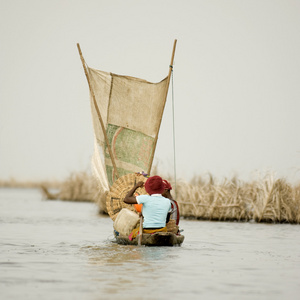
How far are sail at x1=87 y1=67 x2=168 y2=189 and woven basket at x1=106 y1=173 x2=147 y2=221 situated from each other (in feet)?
5.35

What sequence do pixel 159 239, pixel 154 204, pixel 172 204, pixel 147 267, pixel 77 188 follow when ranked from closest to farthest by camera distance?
pixel 147 267 → pixel 154 204 → pixel 159 239 → pixel 172 204 → pixel 77 188

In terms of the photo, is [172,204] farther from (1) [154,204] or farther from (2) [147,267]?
(2) [147,267]

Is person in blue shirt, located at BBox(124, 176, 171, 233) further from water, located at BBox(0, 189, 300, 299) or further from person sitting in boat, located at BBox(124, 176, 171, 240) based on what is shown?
water, located at BBox(0, 189, 300, 299)

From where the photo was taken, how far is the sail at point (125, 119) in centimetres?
1716

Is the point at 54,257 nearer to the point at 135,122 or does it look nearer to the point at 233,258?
the point at 233,258

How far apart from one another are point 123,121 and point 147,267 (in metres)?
7.64

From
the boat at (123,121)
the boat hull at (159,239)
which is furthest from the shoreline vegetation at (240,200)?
the boat hull at (159,239)

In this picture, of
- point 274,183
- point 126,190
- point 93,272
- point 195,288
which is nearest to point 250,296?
point 195,288

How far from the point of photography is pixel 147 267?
10.5m

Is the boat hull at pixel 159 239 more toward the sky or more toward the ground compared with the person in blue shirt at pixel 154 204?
more toward the ground

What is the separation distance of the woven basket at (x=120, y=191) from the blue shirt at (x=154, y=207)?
1649 millimetres

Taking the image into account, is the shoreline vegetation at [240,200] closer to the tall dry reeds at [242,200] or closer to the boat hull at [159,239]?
the tall dry reeds at [242,200]

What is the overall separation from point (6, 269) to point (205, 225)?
12802 millimetres

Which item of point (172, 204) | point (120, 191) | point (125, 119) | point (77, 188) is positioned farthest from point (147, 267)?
point (77, 188)
